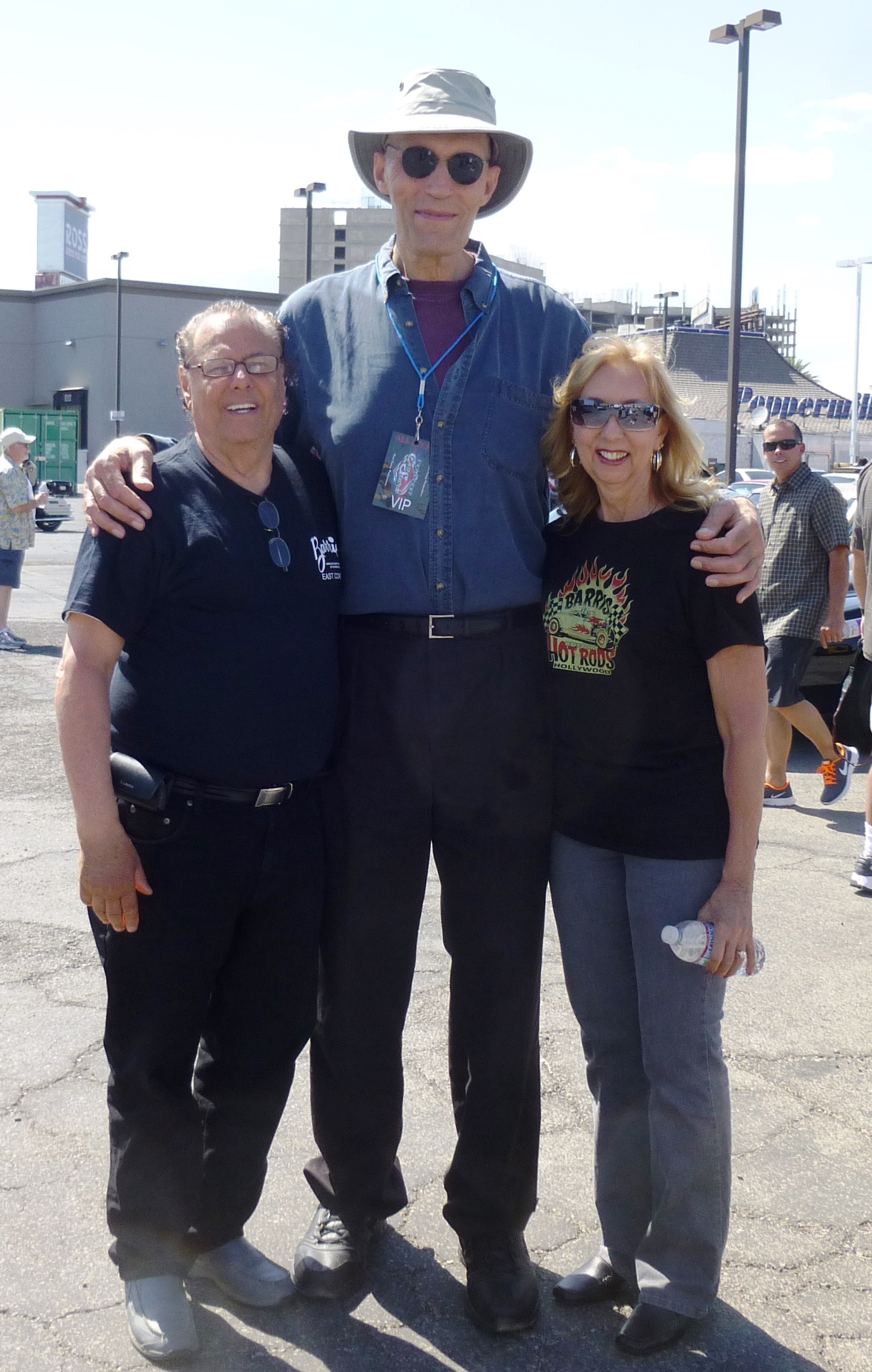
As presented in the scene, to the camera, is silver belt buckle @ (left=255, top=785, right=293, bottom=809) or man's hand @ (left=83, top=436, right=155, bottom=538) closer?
man's hand @ (left=83, top=436, right=155, bottom=538)

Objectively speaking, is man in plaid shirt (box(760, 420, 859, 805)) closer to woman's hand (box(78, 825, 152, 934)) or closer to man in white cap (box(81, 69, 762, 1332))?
man in white cap (box(81, 69, 762, 1332))

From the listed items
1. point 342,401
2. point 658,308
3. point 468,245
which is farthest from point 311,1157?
point 658,308

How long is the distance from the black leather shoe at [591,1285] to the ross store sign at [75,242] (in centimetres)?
8584

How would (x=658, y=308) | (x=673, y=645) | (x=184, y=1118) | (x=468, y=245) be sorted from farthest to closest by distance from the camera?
(x=658, y=308) → (x=468, y=245) → (x=184, y=1118) → (x=673, y=645)

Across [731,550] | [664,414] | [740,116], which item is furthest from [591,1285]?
[740,116]

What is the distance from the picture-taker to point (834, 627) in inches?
259

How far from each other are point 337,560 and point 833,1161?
1956 mm

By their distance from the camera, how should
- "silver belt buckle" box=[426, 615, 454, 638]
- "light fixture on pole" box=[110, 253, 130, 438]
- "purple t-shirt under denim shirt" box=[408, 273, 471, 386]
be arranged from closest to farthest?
"silver belt buckle" box=[426, 615, 454, 638], "purple t-shirt under denim shirt" box=[408, 273, 471, 386], "light fixture on pole" box=[110, 253, 130, 438]

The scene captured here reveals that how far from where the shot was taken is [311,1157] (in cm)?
311

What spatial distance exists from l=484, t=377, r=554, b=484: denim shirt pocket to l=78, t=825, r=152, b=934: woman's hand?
110 cm

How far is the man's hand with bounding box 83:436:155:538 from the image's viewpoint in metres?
2.33

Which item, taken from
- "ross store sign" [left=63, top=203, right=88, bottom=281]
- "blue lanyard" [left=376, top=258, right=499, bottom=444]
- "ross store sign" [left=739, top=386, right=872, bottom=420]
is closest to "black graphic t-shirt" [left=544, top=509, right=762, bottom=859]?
"blue lanyard" [left=376, top=258, right=499, bottom=444]

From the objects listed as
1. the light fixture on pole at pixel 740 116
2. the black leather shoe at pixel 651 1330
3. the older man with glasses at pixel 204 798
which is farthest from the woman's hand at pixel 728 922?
the light fixture on pole at pixel 740 116

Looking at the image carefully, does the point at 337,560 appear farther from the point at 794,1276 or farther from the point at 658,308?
the point at 658,308
